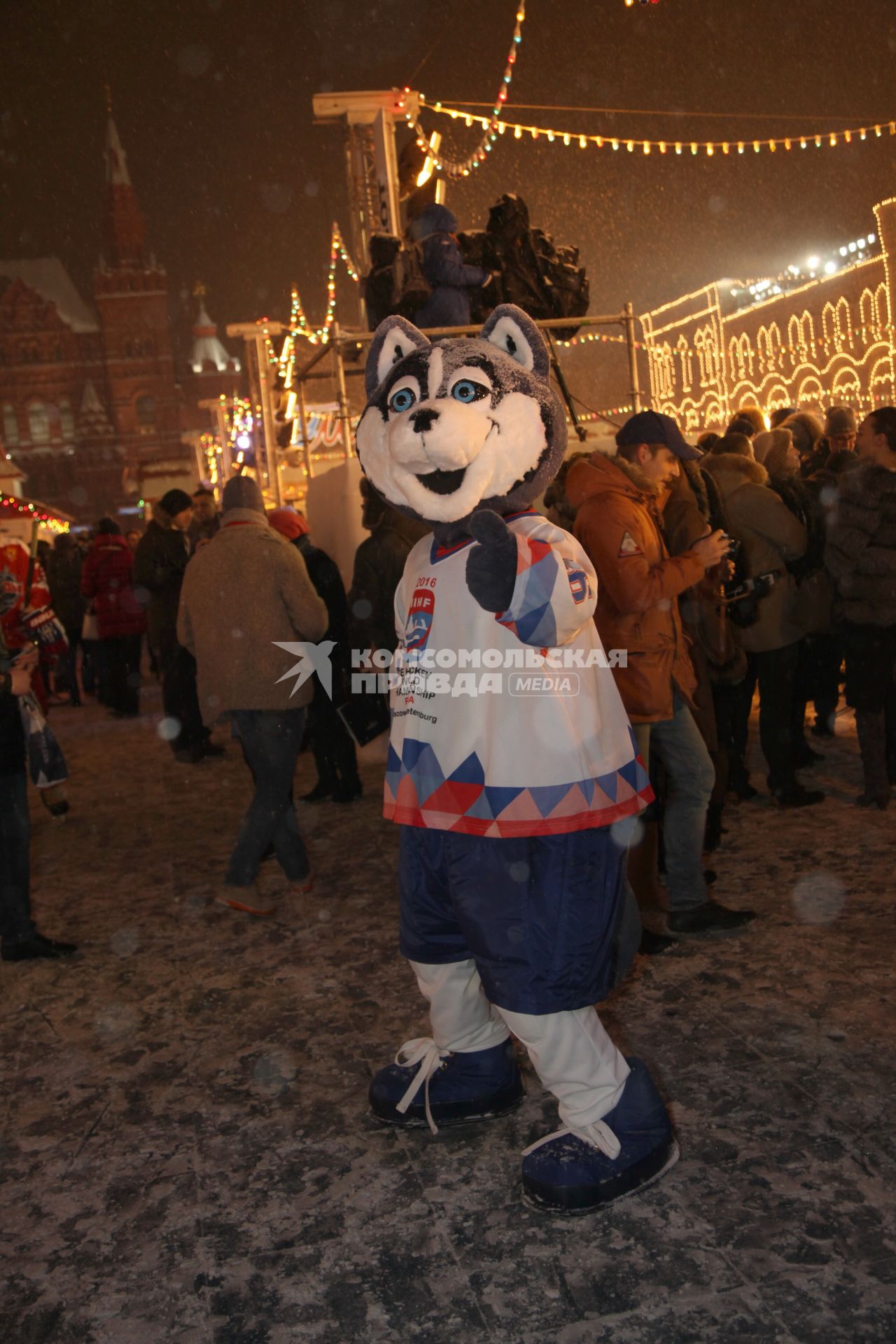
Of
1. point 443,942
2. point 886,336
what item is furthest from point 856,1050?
point 886,336

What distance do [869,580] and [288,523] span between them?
10.0ft

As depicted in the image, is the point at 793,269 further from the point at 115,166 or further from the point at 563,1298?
the point at 115,166

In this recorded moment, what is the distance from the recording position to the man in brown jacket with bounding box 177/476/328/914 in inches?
183

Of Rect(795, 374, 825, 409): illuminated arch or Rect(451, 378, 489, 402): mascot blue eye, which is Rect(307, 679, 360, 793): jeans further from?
Rect(795, 374, 825, 409): illuminated arch

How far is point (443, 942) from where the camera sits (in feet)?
8.91

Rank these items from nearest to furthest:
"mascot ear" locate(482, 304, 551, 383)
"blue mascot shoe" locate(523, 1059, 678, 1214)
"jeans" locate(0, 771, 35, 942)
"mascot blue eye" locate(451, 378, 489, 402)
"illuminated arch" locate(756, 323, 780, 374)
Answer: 1. "blue mascot shoe" locate(523, 1059, 678, 1214)
2. "mascot blue eye" locate(451, 378, 489, 402)
3. "mascot ear" locate(482, 304, 551, 383)
4. "jeans" locate(0, 771, 35, 942)
5. "illuminated arch" locate(756, 323, 780, 374)

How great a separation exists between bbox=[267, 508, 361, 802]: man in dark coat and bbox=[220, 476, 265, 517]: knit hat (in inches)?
46.9

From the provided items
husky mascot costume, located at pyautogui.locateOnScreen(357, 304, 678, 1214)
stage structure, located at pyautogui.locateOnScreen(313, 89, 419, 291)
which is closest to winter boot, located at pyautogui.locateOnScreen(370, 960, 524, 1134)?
husky mascot costume, located at pyautogui.locateOnScreen(357, 304, 678, 1214)

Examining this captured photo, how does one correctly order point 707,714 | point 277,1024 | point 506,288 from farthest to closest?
point 506,288
point 707,714
point 277,1024

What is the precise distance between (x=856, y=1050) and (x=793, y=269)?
34.1 m

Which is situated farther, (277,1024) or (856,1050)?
(277,1024)

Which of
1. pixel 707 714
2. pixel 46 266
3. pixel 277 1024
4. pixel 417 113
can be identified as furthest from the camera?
pixel 46 266

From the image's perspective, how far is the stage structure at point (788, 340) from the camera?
79.2ft

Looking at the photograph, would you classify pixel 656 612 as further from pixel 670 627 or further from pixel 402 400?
pixel 402 400
